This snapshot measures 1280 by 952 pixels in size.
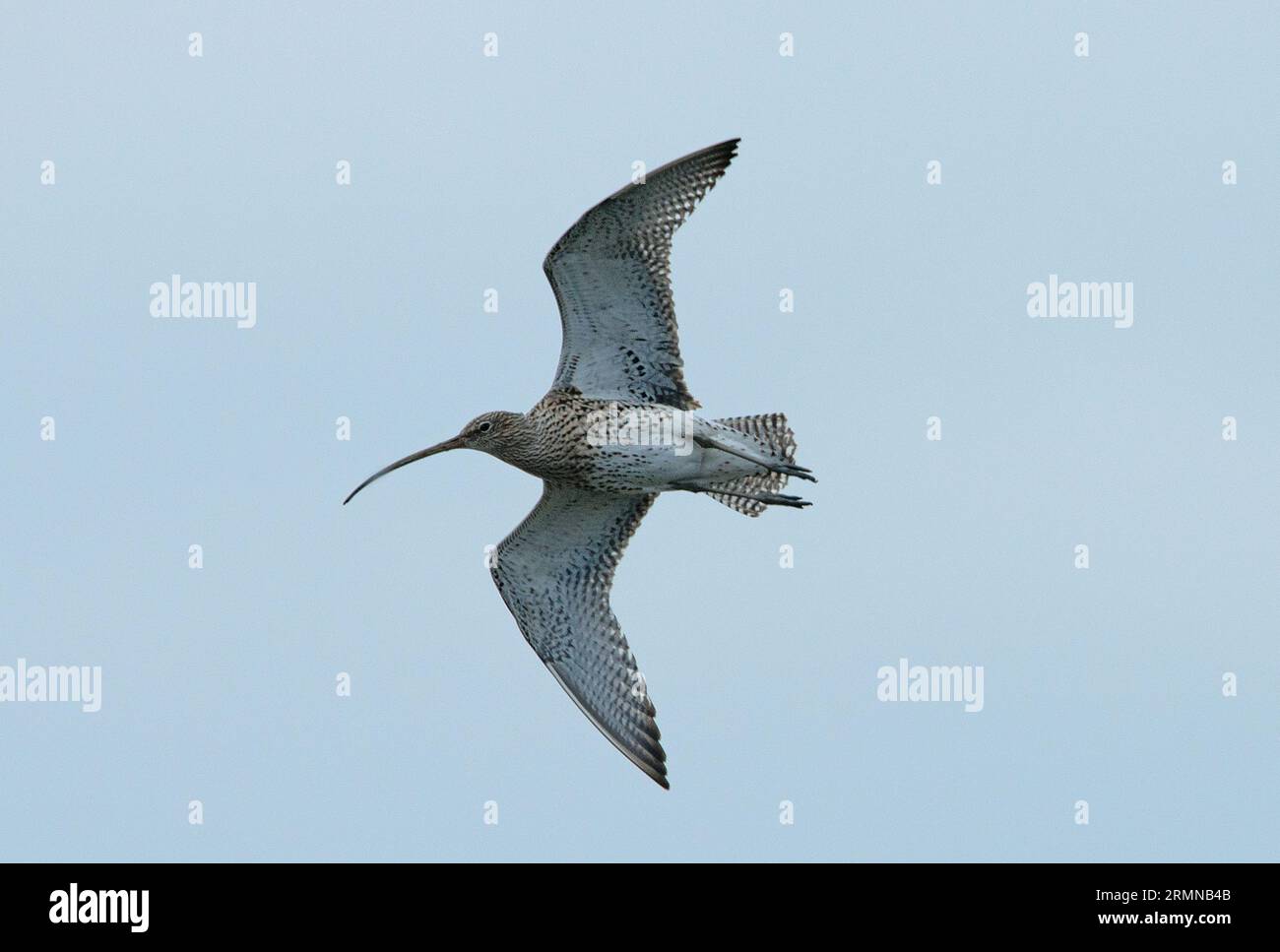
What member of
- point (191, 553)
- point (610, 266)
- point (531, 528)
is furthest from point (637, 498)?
point (191, 553)

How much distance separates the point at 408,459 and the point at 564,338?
1.66 m

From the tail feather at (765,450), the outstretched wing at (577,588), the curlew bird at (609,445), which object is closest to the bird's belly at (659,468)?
the curlew bird at (609,445)

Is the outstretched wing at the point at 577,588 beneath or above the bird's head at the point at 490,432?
beneath

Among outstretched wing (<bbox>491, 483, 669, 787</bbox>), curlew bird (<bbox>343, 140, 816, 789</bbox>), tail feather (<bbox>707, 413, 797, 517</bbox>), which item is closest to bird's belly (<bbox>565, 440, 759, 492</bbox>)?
curlew bird (<bbox>343, 140, 816, 789</bbox>)

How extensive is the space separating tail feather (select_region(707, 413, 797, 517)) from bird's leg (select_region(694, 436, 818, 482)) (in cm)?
17

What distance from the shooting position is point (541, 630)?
17406 millimetres

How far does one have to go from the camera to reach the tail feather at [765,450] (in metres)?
17.1

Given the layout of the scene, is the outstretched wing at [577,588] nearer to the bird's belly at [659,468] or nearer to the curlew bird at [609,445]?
the curlew bird at [609,445]

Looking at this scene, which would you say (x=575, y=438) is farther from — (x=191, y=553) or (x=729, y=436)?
(x=191, y=553)

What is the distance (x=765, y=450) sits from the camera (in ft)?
55.6

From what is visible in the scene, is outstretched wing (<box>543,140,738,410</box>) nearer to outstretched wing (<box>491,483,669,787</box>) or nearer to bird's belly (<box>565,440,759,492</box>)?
bird's belly (<box>565,440,759,492</box>)

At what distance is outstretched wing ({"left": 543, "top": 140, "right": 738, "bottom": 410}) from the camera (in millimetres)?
15961

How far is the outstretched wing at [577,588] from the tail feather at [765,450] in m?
0.73

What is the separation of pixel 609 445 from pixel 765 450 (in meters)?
1.33
